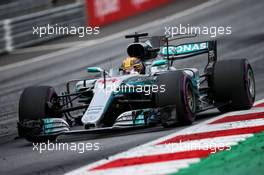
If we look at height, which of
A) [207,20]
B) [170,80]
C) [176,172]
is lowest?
[176,172]

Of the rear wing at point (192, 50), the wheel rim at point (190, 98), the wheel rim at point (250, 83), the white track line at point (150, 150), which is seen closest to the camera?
the white track line at point (150, 150)

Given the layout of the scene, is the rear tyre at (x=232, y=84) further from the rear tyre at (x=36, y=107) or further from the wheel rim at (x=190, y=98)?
the rear tyre at (x=36, y=107)

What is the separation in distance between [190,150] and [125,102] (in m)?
2.51

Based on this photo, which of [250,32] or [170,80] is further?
[250,32]

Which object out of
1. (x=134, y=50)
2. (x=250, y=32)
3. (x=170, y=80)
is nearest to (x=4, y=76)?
(x=250, y=32)

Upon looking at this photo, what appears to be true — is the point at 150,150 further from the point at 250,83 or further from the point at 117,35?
the point at 117,35

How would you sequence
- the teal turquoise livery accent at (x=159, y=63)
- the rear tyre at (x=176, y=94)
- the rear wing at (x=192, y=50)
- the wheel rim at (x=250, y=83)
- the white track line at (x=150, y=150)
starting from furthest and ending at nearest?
the rear wing at (x=192, y=50)
the wheel rim at (x=250, y=83)
the teal turquoise livery accent at (x=159, y=63)
the rear tyre at (x=176, y=94)
the white track line at (x=150, y=150)

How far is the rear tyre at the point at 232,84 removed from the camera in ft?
44.0

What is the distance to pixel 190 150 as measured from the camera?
1042cm

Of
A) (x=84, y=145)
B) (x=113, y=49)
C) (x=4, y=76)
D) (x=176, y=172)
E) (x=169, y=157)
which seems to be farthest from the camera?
(x=113, y=49)

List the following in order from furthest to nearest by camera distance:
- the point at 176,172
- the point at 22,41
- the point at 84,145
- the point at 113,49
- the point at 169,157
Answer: the point at 22,41 → the point at 113,49 → the point at 84,145 → the point at 169,157 → the point at 176,172

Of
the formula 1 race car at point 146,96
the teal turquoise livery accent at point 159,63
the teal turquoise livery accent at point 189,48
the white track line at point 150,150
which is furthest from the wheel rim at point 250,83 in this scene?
the teal turquoise livery accent at point 159,63

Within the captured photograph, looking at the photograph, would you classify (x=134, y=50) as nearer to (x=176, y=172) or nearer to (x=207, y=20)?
(x=176, y=172)

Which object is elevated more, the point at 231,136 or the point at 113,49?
the point at 113,49
